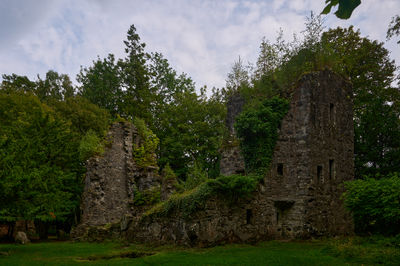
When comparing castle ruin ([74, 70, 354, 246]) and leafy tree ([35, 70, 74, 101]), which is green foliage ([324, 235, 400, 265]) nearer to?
castle ruin ([74, 70, 354, 246])

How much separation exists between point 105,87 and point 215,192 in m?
27.8

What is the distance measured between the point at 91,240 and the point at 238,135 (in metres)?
10.1

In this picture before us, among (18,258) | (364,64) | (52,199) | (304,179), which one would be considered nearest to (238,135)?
(304,179)

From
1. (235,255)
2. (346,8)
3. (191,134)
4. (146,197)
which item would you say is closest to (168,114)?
(191,134)

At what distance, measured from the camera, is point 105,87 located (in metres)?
39.8

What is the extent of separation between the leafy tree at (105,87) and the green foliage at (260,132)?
23254 millimetres

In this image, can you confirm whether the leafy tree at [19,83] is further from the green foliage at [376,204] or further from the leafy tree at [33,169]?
the green foliage at [376,204]

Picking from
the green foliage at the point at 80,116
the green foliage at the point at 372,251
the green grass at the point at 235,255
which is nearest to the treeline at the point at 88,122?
the green foliage at the point at 80,116

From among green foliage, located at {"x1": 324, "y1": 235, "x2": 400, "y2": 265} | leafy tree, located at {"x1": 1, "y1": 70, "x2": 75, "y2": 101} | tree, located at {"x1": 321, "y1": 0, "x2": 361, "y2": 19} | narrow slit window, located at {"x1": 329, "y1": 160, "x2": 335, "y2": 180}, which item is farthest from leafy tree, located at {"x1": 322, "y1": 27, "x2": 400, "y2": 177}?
leafy tree, located at {"x1": 1, "y1": 70, "x2": 75, "y2": 101}

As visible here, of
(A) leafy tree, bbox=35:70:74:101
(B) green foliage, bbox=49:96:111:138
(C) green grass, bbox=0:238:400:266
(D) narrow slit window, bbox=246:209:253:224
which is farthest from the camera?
(A) leafy tree, bbox=35:70:74:101

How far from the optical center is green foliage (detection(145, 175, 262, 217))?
15.4m

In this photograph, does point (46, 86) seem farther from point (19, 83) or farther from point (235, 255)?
point (235, 255)

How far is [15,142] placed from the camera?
50.4 ft

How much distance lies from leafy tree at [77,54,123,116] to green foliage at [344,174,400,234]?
1129 inches
